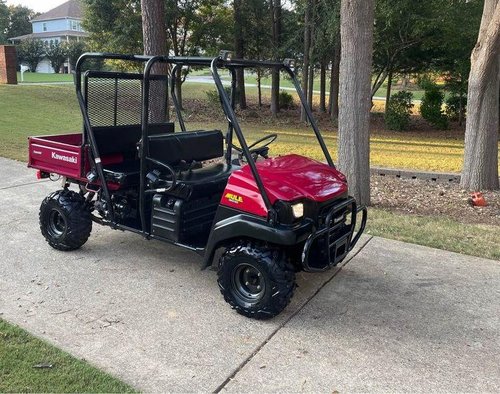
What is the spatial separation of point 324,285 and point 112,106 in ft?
8.21

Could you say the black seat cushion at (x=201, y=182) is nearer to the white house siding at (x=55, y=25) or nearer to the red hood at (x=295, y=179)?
the red hood at (x=295, y=179)

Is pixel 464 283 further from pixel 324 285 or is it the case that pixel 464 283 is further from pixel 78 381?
pixel 78 381

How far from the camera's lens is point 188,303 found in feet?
12.3

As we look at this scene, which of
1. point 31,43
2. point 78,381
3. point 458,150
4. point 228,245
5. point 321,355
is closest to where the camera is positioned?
point 78,381

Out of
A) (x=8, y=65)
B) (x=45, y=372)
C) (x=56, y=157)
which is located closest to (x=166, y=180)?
(x=56, y=157)

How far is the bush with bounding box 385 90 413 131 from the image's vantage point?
60.0 feet

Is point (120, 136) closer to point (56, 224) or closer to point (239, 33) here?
point (56, 224)

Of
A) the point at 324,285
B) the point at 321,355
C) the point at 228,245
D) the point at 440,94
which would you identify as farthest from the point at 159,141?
the point at 440,94

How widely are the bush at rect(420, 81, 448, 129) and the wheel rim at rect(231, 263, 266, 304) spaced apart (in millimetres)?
16818

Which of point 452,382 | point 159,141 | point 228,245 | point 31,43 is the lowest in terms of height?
point 452,382

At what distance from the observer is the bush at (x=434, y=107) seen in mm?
18562

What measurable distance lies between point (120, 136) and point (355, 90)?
117 inches

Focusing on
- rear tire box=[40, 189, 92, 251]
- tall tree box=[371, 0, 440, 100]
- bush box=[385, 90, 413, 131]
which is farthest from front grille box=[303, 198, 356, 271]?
bush box=[385, 90, 413, 131]

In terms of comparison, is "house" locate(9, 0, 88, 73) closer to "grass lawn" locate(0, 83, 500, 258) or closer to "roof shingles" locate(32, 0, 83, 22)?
"roof shingles" locate(32, 0, 83, 22)
